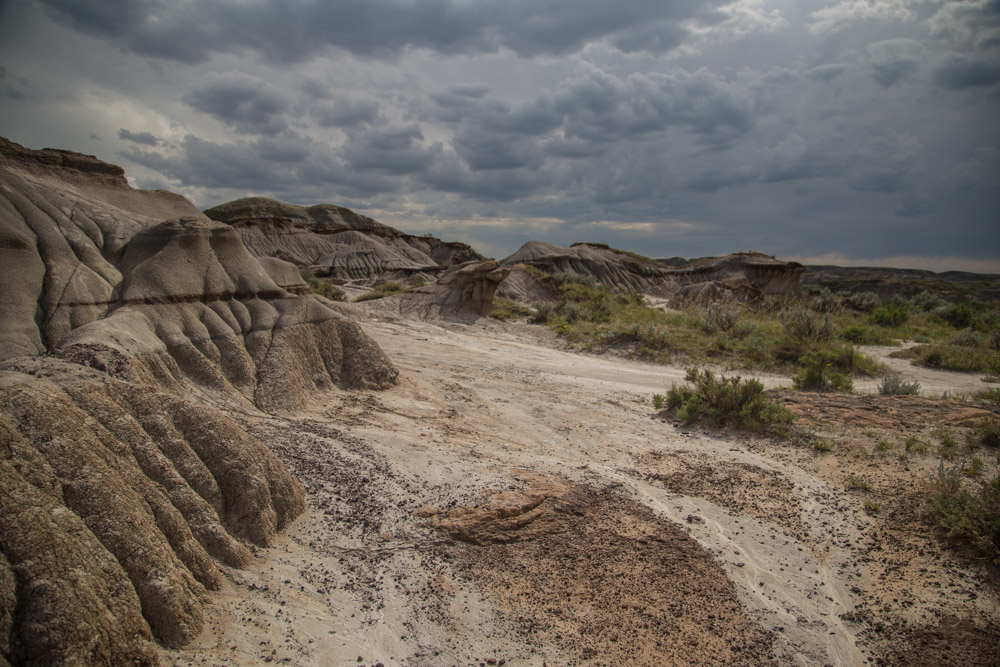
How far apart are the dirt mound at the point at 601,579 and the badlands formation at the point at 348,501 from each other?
0.02m

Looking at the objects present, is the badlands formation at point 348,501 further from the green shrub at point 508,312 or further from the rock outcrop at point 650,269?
the rock outcrop at point 650,269

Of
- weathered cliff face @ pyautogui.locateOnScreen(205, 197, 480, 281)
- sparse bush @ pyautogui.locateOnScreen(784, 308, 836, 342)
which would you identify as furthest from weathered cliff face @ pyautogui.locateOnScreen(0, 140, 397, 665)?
weathered cliff face @ pyautogui.locateOnScreen(205, 197, 480, 281)

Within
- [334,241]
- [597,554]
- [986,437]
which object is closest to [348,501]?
[597,554]

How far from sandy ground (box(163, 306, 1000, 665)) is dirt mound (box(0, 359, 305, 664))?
296 millimetres

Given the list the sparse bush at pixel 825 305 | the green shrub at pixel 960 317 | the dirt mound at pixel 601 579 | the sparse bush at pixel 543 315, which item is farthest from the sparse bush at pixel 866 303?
the dirt mound at pixel 601 579

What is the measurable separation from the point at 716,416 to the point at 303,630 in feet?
23.4

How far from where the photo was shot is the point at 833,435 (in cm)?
764

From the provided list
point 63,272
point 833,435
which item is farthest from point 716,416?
point 63,272

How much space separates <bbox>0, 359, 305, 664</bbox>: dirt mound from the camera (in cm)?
264

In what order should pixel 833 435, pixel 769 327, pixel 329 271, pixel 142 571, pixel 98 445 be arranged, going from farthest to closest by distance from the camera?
pixel 329 271
pixel 769 327
pixel 833 435
pixel 98 445
pixel 142 571

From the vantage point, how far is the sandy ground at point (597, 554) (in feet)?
12.8

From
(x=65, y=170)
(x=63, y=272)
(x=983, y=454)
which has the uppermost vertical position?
(x=65, y=170)

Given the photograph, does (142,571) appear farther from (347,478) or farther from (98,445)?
(347,478)

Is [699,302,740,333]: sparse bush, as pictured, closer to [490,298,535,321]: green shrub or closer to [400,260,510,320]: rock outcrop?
[490,298,535,321]: green shrub
